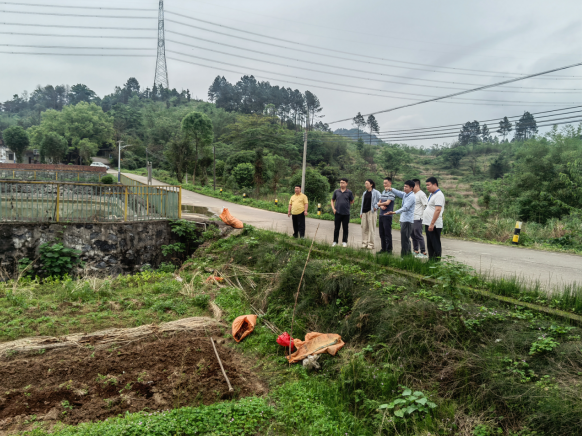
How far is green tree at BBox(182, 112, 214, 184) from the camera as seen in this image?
1729 inches

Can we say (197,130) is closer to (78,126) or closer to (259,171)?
(259,171)

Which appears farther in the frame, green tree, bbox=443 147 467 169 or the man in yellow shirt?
green tree, bbox=443 147 467 169

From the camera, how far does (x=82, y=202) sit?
10.4 metres

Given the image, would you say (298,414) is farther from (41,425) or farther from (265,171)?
(265,171)

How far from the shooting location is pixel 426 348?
13.3ft

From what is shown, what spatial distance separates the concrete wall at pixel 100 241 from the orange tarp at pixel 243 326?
6.31m

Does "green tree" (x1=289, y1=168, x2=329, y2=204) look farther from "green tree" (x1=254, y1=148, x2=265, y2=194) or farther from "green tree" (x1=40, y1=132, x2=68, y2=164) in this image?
"green tree" (x1=40, y1=132, x2=68, y2=164)

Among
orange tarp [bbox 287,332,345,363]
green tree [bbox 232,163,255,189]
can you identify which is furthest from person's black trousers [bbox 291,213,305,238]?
green tree [bbox 232,163,255,189]

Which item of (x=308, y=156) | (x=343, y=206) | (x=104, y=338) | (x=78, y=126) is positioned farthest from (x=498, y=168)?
(x=78, y=126)

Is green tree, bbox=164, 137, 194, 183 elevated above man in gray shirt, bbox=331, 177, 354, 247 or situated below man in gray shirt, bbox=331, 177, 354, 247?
above

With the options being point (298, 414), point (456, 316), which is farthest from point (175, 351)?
point (456, 316)

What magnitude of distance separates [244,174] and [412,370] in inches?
1204

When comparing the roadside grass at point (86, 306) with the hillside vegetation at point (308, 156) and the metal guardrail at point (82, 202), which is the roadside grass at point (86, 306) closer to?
A: the metal guardrail at point (82, 202)

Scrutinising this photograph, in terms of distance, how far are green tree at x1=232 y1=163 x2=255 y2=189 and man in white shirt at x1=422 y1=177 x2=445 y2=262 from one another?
27.7 m
